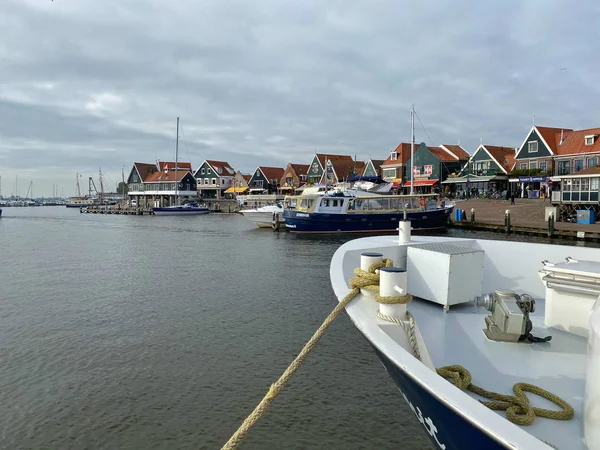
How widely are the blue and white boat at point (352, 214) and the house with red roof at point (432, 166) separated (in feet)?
84.1

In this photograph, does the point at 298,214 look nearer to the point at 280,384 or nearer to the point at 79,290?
the point at 79,290

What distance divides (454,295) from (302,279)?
428 inches

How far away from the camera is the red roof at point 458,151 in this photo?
61094 mm

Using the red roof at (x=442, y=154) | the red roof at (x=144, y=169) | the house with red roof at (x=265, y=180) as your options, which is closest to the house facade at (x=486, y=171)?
the red roof at (x=442, y=154)

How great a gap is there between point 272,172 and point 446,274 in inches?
3143

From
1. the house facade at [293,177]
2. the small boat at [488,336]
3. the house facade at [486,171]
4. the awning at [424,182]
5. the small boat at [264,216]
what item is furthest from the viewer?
the house facade at [293,177]

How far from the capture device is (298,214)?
3331 centimetres

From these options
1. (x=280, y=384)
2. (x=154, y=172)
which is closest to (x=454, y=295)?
(x=280, y=384)

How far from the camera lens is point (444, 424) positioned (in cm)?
273

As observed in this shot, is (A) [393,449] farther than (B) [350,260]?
No

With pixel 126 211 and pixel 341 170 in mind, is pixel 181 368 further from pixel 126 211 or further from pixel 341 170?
pixel 126 211

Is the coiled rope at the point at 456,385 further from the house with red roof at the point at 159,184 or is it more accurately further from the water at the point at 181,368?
the house with red roof at the point at 159,184

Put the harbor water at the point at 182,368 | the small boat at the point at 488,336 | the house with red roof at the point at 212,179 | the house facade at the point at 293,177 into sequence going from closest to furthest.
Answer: the small boat at the point at 488,336 → the harbor water at the point at 182,368 → the house facade at the point at 293,177 → the house with red roof at the point at 212,179

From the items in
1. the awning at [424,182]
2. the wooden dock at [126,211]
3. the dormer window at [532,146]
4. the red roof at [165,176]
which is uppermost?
the dormer window at [532,146]
